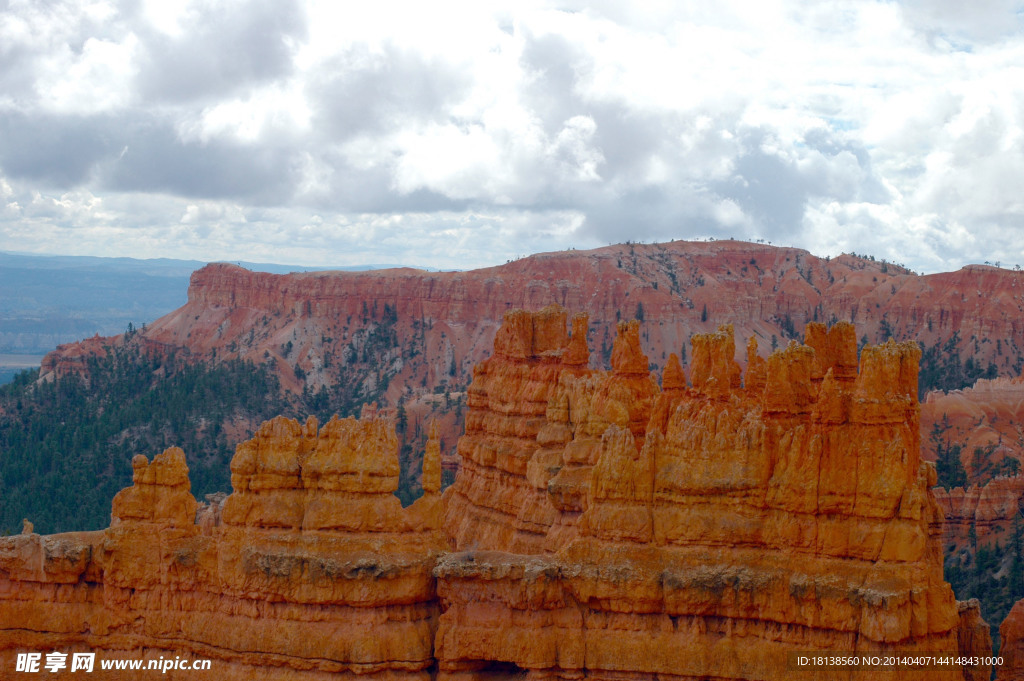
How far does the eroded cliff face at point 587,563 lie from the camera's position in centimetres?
3478

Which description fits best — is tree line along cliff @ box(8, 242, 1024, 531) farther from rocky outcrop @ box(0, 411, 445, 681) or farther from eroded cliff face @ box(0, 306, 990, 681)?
eroded cliff face @ box(0, 306, 990, 681)

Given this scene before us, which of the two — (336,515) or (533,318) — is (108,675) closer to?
(336,515)

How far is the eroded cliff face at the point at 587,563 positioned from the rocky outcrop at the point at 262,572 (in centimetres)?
7

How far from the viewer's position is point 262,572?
37656mm

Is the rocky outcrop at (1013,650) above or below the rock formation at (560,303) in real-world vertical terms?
below

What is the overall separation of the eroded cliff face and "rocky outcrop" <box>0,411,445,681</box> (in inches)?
2.6

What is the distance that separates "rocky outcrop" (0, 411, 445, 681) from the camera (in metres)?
37.1

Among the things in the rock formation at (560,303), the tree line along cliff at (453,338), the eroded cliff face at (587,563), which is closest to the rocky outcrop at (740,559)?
the eroded cliff face at (587,563)

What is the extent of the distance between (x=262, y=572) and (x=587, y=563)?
30.5 ft

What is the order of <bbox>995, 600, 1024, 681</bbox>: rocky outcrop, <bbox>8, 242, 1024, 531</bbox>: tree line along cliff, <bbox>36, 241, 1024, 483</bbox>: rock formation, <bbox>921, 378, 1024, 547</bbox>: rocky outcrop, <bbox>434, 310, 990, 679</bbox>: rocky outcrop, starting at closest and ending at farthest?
<bbox>434, 310, 990, 679</bbox>: rocky outcrop < <bbox>995, 600, 1024, 681</bbox>: rocky outcrop < <bbox>921, 378, 1024, 547</bbox>: rocky outcrop < <bbox>8, 242, 1024, 531</bbox>: tree line along cliff < <bbox>36, 241, 1024, 483</bbox>: rock formation

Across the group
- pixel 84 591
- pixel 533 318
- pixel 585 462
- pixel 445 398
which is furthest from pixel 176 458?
pixel 445 398

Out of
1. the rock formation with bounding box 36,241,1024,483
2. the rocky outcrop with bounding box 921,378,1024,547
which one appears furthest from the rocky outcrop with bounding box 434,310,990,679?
the rock formation with bounding box 36,241,1024,483

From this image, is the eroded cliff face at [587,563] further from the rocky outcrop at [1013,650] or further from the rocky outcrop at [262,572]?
the rocky outcrop at [1013,650]

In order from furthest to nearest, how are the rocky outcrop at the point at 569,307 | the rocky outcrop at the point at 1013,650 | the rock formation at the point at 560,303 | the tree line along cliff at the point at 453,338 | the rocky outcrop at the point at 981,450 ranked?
the rocky outcrop at the point at 569,307 < the rock formation at the point at 560,303 < the tree line along cliff at the point at 453,338 < the rocky outcrop at the point at 981,450 < the rocky outcrop at the point at 1013,650
